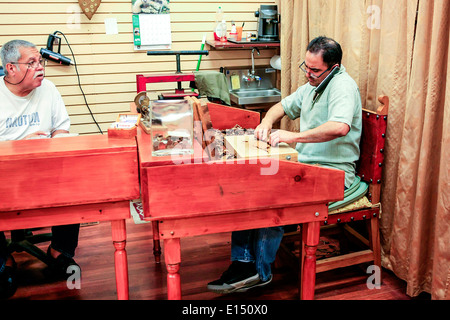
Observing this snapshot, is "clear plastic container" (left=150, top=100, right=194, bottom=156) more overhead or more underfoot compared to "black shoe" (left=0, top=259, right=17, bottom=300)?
more overhead

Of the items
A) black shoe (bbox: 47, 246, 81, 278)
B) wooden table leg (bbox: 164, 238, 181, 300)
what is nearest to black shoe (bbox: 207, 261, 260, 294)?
wooden table leg (bbox: 164, 238, 181, 300)

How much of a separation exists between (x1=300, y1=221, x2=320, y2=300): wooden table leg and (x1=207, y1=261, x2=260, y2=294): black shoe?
30 cm

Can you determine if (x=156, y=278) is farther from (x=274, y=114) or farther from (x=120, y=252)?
(x=274, y=114)

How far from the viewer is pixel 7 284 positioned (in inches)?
97.1

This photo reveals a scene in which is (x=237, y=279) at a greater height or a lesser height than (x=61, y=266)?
greater

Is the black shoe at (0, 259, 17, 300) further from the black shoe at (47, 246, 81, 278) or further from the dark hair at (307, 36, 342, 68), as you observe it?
the dark hair at (307, 36, 342, 68)

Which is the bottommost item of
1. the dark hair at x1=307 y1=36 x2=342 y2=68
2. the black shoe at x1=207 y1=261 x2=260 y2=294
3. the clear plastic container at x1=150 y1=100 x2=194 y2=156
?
the black shoe at x1=207 y1=261 x2=260 y2=294

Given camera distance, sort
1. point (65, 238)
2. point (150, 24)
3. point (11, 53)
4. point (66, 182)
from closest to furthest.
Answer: point (66, 182), point (11, 53), point (65, 238), point (150, 24)

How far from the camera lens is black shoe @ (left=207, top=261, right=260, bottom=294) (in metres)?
2.24

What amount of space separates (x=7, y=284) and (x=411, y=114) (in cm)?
248

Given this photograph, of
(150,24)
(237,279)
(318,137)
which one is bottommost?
(237,279)

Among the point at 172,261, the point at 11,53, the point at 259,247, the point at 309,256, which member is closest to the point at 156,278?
the point at 259,247
